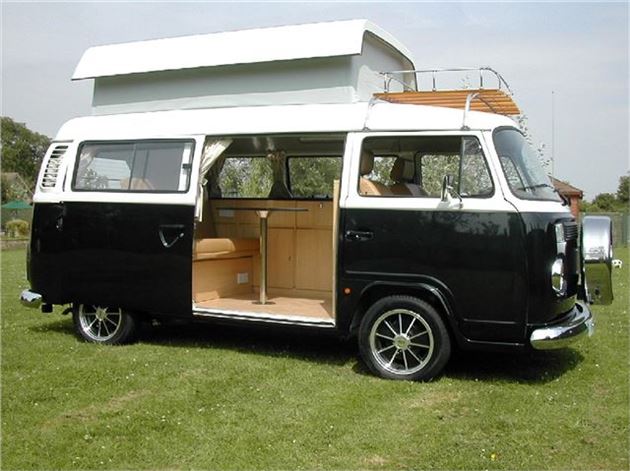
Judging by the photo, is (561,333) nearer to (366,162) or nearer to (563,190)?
(366,162)

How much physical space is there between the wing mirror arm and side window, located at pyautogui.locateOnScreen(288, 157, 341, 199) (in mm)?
2757

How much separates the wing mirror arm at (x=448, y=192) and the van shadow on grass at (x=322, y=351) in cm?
173

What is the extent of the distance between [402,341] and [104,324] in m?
3.82

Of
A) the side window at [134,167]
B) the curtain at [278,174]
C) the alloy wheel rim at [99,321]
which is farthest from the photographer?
the curtain at [278,174]

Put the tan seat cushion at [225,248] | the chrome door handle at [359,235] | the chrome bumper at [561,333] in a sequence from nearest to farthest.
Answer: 1. the chrome bumper at [561,333]
2. the chrome door handle at [359,235]
3. the tan seat cushion at [225,248]

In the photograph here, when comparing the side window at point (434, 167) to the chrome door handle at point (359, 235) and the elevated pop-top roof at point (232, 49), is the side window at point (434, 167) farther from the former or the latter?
the elevated pop-top roof at point (232, 49)

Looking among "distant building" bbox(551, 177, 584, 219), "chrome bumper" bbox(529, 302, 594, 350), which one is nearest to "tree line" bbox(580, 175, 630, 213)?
"distant building" bbox(551, 177, 584, 219)

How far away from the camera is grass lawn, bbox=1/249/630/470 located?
484 cm

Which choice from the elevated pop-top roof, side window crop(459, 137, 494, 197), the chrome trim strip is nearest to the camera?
side window crop(459, 137, 494, 197)

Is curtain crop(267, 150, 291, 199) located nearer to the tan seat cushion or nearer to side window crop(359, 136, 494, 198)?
the tan seat cushion

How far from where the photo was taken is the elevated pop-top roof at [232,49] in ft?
24.2

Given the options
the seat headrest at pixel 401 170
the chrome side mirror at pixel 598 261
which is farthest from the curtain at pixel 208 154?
the chrome side mirror at pixel 598 261

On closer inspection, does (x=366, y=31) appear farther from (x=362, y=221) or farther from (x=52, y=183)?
(x=52, y=183)

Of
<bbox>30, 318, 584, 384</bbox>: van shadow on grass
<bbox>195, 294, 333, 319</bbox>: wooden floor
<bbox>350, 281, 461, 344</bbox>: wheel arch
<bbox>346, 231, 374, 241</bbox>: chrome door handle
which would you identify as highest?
<bbox>346, 231, 374, 241</bbox>: chrome door handle
